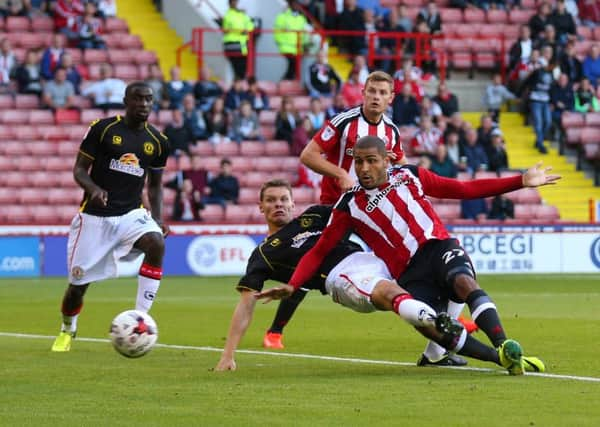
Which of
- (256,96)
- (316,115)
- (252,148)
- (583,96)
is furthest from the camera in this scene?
(583,96)

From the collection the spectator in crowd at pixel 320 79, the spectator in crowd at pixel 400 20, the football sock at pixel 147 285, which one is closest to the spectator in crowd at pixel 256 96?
the spectator in crowd at pixel 320 79

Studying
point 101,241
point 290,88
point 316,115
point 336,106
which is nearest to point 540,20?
point 290,88

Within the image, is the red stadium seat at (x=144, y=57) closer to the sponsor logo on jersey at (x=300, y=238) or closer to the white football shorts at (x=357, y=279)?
the sponsor logo on jersey at (x=300, y=238)

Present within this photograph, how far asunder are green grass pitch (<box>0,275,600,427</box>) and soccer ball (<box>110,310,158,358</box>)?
0.18 m

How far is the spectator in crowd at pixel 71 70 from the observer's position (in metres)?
28.4

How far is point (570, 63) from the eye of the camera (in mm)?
32906

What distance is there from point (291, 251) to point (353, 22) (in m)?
21.8

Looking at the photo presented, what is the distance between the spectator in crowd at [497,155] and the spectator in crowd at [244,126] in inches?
193

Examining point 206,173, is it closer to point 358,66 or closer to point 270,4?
point 358,66

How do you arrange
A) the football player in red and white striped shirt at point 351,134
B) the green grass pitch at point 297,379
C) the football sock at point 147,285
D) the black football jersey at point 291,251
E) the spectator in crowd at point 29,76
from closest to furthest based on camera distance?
the green grass pitch at point 297,379
the black football jersey at point 291,251
the football player in red and white striped shirt at point 351,134
the football sock at point 147,285
the spectator in crowd at point 29,76

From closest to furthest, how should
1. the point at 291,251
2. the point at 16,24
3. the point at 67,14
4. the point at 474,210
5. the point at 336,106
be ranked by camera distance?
1. the point at 291,251
2. the point at 474,210
3. the point at 336,106
4. the point at 67,14
5. the point at 16,24

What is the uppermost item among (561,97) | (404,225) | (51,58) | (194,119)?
(404,225)

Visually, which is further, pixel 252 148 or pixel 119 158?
pixel 252 148

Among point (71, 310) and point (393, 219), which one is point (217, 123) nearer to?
point (71, 310)
